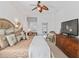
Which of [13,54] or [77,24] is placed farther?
[77,24]

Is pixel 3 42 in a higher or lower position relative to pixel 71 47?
higher

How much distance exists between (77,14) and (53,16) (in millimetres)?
4615

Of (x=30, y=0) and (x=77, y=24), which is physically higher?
(x=30, y=0)

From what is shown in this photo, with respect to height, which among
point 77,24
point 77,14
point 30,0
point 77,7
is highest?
point 30,0

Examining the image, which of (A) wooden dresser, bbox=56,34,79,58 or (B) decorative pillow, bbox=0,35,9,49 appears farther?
(B) decorative pillow, bbox=0,35,9,49

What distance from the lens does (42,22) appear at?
30.4 ft

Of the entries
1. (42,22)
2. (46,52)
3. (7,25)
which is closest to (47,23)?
(42,22)

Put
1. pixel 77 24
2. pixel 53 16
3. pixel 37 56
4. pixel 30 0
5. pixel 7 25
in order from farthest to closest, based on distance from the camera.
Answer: pixel 53 16, pixel 30 0, pixel 7 25, pixel 77 24, pixel 37 56

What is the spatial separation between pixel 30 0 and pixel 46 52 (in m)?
3.58

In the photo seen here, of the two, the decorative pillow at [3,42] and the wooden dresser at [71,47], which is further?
the decorative pillow at [3,42]

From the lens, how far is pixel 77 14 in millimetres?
4621

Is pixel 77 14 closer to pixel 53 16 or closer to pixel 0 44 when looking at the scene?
pixel 0 44

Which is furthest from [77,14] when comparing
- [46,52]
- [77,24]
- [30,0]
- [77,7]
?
[46,52]

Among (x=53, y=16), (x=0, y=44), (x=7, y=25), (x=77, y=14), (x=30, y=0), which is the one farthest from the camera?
(x=53, y=16)
